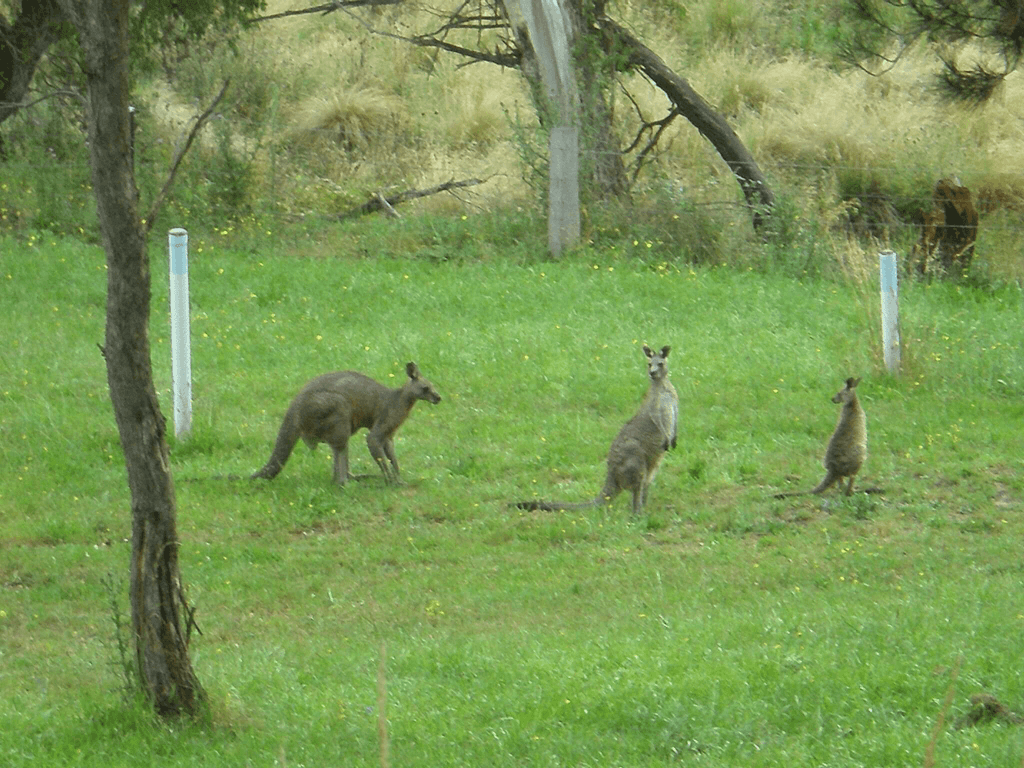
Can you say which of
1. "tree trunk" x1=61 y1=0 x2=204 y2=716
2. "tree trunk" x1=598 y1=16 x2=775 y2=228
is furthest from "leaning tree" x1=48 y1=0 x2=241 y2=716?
"tree trunk" x1=598 y1=16 x2=775 y2=228

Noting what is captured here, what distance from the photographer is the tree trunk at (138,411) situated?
562cm

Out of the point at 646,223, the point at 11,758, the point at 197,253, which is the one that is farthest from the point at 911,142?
the point at 11,758

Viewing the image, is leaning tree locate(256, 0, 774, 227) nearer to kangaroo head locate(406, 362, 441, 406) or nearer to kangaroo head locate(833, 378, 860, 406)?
kangaroo head locate(406, 362, 441, 406)

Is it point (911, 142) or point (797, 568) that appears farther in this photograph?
point (911, 142)

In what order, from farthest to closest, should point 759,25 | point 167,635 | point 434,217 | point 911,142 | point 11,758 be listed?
point 759,25 < point 911,142 < point 434,217 < point 167,635 < point 11,758

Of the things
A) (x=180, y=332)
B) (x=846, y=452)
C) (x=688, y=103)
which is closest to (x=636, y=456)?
(x=846, y=452)

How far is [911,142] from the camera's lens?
22.3 metres

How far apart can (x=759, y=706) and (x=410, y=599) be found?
2.74 meters

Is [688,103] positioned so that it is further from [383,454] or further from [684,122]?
[383,454]

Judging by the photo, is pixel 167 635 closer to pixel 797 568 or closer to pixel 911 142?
pixel 797 568

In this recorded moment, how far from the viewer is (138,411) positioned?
5.78 m

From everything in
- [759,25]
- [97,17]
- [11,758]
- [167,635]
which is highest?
[759,25]

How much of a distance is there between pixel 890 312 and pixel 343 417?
532 centimetres

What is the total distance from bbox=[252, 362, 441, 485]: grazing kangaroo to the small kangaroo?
9.83ft
